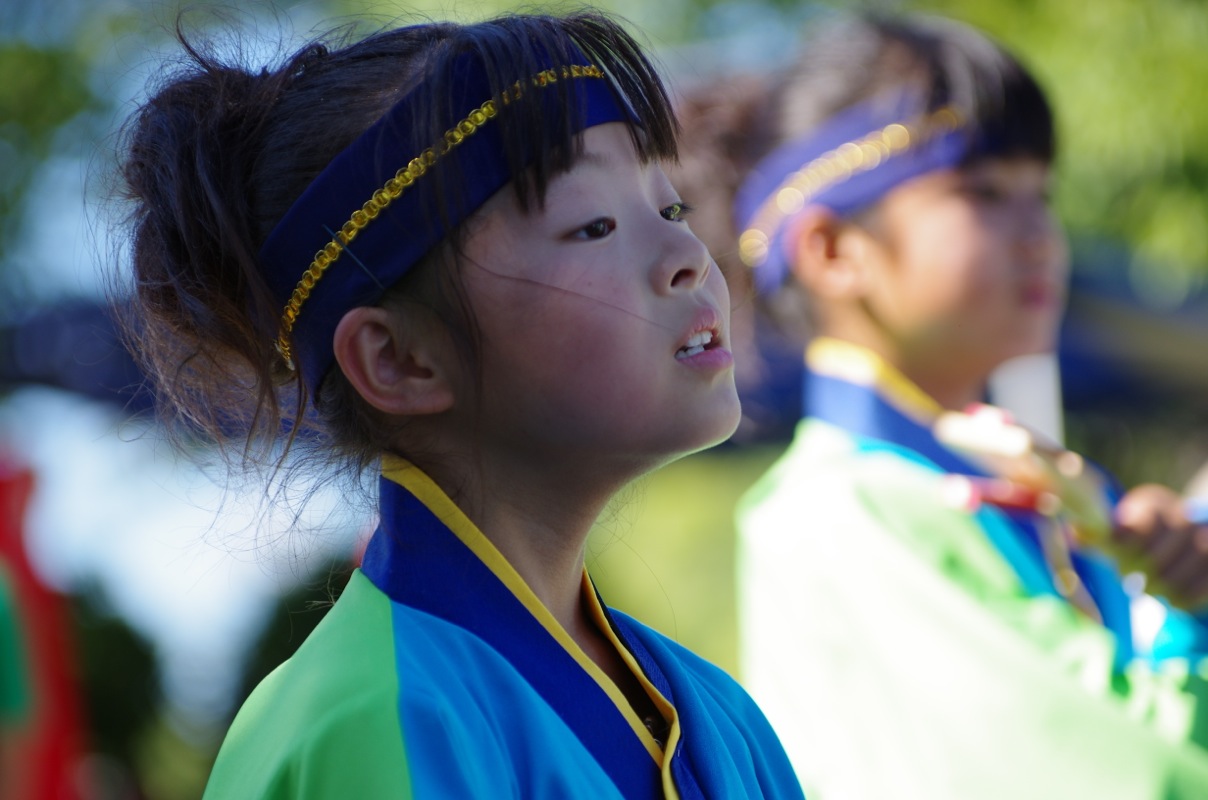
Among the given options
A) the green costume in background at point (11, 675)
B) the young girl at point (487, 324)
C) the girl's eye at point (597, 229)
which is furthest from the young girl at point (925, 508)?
the green costume in background at point (11, 675)

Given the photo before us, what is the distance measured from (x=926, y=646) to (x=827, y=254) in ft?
2.61

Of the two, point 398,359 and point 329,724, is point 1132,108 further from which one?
point 329,724

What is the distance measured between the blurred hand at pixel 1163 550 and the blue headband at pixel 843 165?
0.71 m

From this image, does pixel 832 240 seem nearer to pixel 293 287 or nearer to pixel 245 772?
pixel 293 287

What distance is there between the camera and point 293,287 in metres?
1.31

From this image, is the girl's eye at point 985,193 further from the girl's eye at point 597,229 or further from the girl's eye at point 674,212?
the girl's eye at point 597,229

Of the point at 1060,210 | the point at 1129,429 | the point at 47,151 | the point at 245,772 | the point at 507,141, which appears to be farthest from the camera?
the point at 1129,429

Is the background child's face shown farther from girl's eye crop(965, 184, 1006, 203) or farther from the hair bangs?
the hair bangs

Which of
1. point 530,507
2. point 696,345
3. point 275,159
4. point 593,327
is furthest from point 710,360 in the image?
point 275,159

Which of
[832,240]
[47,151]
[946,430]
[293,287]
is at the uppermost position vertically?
[293,287]

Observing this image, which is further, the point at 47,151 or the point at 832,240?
the point at 47,151

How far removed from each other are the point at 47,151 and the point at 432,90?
15.5 feet

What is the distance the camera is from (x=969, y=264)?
2.24 meters

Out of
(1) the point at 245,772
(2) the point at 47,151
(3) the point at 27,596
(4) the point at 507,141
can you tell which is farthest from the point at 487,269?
(2) the point at 47,151
